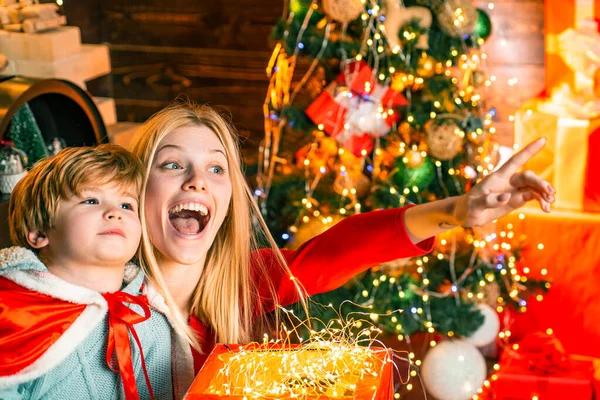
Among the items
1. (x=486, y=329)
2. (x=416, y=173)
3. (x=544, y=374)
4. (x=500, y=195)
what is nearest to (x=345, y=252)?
(x=500, y=195)

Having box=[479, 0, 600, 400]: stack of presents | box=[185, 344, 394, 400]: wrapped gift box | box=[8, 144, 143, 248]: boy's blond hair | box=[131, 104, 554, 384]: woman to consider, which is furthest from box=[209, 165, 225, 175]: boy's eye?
box=[479, 0, 600, 400]: stack of presents

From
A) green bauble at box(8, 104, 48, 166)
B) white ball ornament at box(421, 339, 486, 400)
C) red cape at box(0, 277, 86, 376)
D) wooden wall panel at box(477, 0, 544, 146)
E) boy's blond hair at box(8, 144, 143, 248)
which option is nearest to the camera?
red cape at box(0, 277, 86, 376)

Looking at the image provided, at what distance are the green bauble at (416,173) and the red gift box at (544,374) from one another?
76 centimetres

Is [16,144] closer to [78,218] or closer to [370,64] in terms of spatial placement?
[370,64]

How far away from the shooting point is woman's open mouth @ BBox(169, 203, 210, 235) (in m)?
1.60

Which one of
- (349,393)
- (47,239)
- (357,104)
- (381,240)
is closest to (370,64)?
(357,104)

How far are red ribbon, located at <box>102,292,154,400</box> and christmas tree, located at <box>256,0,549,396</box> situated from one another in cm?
162

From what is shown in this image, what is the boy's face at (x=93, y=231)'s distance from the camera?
135 centimetres

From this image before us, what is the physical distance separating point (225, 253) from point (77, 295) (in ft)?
1.45

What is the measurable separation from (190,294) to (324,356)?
1.68ft

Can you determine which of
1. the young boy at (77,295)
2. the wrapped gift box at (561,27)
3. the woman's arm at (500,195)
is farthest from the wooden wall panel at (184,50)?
the young boy at (77,295)

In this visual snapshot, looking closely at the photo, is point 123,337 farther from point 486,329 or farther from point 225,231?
point 486,329

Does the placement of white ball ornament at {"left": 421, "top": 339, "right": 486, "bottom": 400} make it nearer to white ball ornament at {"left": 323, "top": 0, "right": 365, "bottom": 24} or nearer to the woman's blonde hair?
white ball ornament at {"left": 323, "top": 0, "right": 365, "bottom": 24}

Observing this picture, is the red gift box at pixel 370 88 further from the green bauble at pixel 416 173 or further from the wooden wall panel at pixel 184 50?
the wooden wall panel at pixel 184 50
